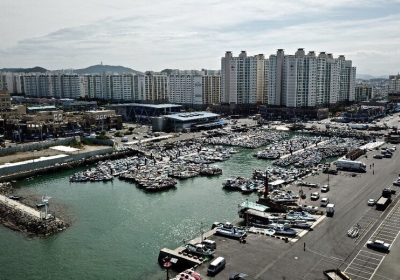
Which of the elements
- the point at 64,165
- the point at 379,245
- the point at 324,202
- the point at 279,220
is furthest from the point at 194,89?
the point at 379,245

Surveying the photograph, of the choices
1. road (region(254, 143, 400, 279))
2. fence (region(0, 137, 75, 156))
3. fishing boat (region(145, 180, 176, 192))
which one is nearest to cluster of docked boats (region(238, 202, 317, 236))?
road (region(254, 143, 400, 279))

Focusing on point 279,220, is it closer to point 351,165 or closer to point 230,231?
point 230,231

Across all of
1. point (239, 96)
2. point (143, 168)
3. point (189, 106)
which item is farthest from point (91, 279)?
point (189, 106)

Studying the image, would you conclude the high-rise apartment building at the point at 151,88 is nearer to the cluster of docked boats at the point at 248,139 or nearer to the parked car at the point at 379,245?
the cluster of docked boats at the point at 248,139

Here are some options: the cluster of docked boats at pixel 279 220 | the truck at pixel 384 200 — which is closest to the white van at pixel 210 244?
the cluster of docked boats at pixel 279 220

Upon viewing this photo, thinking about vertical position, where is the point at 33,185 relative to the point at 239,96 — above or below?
below

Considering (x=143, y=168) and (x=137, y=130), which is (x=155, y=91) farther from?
(x=143, y=168)
